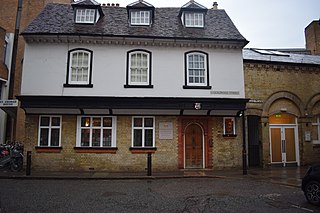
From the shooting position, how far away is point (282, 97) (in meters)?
15.7

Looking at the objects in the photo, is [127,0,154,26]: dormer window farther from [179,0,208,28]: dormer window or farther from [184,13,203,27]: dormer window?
[184,13,203,27]: dormer window

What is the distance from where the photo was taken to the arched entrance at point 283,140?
1552cm

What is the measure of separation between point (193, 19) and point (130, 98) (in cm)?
645

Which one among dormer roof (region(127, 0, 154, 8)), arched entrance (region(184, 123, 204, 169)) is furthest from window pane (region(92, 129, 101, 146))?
dormer roof (region(127, 0, 154, 8))

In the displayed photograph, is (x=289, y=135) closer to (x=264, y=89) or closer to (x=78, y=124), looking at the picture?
(x=264, y=89)

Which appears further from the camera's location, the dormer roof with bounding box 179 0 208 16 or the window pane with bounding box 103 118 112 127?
the dormer roof with bounding box 179 0 208 16

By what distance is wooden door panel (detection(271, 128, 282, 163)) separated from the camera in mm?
15484

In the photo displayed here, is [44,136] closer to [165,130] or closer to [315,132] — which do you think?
[165,130]

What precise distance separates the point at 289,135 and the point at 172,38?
933 cm

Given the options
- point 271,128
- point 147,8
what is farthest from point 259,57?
point 147,8

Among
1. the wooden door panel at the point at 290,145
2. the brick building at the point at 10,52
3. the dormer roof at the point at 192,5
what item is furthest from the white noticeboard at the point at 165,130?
the brick building at the point at 10,52

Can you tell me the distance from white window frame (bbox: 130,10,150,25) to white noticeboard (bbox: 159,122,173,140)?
20.1 feet

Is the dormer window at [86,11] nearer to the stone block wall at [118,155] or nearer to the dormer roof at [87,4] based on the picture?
the dormer roof at [87,4]

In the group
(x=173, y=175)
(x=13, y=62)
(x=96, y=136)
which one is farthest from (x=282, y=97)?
(x=13, y=62)
